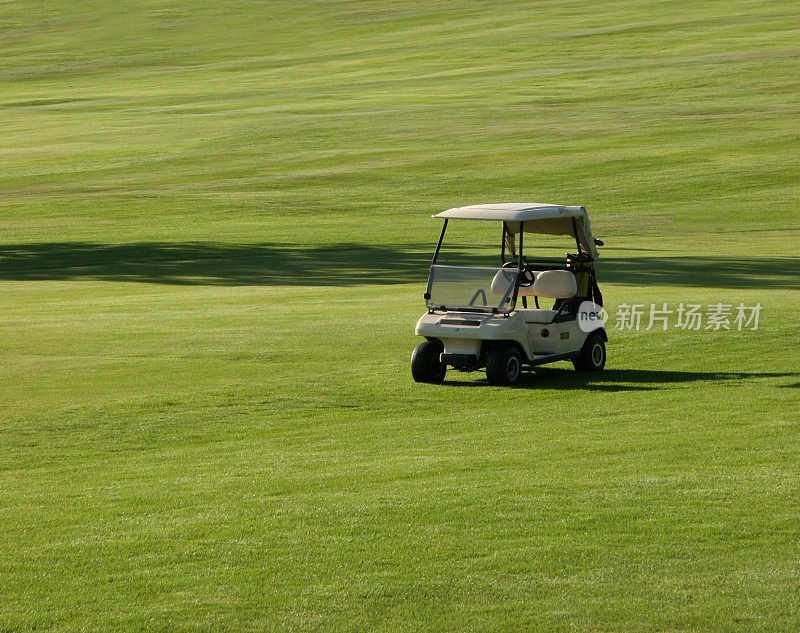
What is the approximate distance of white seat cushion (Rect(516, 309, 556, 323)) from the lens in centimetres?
1516

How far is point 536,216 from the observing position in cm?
1469

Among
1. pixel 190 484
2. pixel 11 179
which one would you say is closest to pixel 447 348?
pixel 190 484

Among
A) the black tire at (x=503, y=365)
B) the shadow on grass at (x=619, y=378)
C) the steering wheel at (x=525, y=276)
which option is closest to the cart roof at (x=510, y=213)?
the steering wheel at (x=525, y=276)

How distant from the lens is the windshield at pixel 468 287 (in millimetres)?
14750

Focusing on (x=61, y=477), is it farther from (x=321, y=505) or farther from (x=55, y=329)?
(x=55, y=329)

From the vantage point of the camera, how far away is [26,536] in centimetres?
867

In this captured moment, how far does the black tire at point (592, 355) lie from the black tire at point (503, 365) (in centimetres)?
104

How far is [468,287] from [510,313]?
2.36 ft

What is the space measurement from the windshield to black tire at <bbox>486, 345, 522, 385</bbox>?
1.90 ft

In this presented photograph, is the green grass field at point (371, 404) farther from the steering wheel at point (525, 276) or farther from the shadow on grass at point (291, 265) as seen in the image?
the steering wheel at point (525, 276)

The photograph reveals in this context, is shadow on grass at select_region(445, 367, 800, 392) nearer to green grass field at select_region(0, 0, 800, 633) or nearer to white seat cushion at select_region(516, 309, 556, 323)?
green grass field at select_region(0, 0, 800, 633)

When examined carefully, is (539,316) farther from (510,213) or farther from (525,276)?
(510,213)

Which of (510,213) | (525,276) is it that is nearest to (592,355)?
(525,276)

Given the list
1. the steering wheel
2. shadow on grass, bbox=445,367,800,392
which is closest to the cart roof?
the steering wheel
